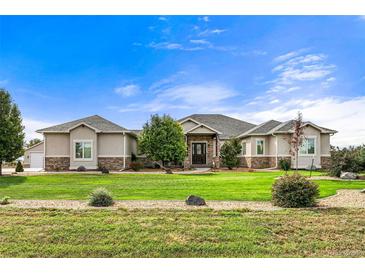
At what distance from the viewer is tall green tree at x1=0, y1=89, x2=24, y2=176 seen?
20.3m

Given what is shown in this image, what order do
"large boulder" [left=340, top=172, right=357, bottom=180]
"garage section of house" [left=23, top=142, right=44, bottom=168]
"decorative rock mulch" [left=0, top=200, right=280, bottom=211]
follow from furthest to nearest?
1. "garage section of house" [left=23, top=142, right=44, bottom=168]
2. "large boulder" [left=340, top=172, right=357, bottom=180]
3. "decorative rock mulch" [left=0, top=200, right=280, bottom=211]

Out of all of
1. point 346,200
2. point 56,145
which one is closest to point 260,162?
point 56,145

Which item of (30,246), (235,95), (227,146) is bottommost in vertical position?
(30,246)

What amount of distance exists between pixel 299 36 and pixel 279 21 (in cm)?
144

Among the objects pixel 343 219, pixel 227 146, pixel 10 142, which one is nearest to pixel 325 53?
pixel 343 219

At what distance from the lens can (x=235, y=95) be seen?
16484 millimetres

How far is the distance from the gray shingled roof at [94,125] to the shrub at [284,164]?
1236 centimetres

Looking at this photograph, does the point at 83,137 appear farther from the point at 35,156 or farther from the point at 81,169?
the point at 35,156

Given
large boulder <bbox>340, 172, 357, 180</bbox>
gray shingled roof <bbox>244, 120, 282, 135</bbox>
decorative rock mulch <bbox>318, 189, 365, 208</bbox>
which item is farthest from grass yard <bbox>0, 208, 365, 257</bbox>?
gray shingled roof <bbox>244, 120, 282, 135</bbox>

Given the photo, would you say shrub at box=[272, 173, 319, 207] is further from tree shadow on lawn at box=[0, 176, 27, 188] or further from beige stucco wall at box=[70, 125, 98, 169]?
beige stucco wall at box=[70, 125, 98, 169]

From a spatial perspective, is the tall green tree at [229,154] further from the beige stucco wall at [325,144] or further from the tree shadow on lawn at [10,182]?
the tree shadow on lawn at [10,182]

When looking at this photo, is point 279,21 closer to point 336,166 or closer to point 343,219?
point 343,219

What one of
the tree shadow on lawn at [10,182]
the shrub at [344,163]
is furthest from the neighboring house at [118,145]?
the tree shadow on lawn at [10,182]

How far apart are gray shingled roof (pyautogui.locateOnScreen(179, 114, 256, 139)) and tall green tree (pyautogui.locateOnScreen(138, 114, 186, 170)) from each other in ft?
23.2
